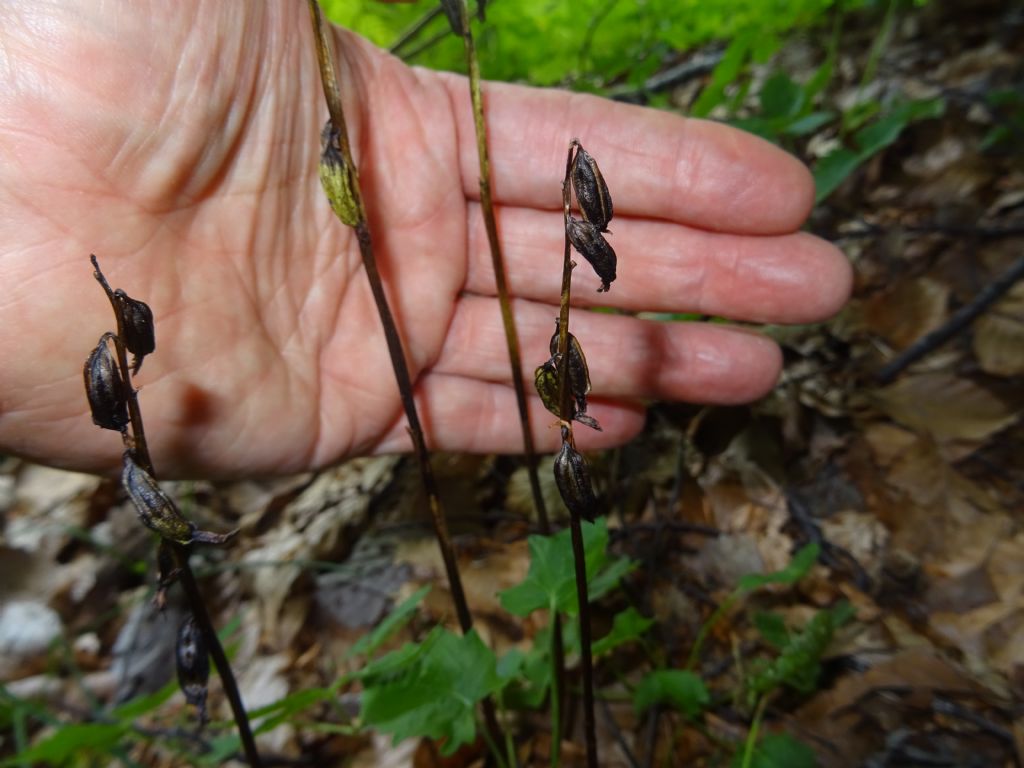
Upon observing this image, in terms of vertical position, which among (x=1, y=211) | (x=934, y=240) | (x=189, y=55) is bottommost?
(x=934, y=240)

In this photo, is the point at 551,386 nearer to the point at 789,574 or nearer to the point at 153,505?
the point at 153,505

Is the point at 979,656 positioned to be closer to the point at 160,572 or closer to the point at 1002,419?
the point at 1002,419

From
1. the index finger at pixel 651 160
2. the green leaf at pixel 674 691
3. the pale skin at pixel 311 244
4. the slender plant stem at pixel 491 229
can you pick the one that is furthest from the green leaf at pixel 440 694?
the index finger at pixel 651 160

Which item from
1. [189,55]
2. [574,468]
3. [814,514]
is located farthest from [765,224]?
[189,55]

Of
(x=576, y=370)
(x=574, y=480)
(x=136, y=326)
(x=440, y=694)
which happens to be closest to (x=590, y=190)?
(x=576, y=370)

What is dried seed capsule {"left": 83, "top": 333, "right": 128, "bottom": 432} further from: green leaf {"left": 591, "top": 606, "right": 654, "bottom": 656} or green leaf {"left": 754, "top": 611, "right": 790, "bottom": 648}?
green leaf {"left": 754, "top": 611, "right": 790, "bottom": 648}
